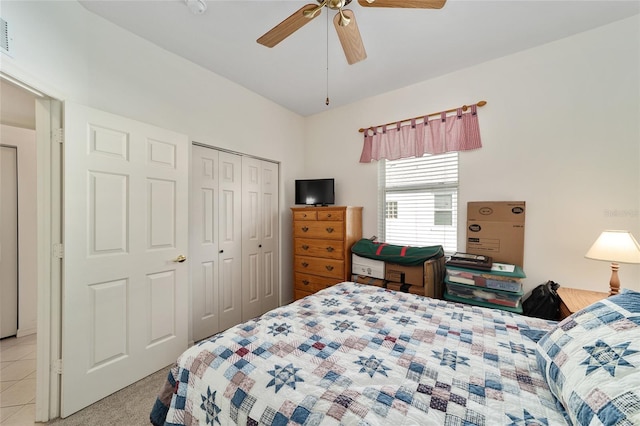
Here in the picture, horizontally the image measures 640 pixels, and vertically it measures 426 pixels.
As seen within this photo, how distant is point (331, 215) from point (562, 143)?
7.39 ft

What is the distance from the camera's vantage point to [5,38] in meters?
1.36

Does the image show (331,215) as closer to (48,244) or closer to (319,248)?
(319,248)

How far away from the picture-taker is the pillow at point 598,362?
0.63 metres

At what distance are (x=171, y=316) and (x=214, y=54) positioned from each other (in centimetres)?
244

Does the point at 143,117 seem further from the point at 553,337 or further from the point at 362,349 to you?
the point at 553,337

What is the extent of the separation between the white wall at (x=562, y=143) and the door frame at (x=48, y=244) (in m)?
3.32

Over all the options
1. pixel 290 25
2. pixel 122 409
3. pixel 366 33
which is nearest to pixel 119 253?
pixel 122 409

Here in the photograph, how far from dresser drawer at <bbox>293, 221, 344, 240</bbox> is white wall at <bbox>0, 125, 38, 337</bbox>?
294cm

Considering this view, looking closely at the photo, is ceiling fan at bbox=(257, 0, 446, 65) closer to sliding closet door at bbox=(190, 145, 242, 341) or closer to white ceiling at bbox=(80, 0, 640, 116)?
white ceiling at bbox=(80, 0, 640, 116)

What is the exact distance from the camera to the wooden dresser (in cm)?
296

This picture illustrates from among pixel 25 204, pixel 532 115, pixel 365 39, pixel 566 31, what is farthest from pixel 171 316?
pixel 566 31

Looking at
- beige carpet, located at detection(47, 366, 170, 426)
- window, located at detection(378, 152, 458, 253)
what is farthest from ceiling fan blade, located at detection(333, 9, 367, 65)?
beige carpet, located at detection(47, 366, 170, 426)

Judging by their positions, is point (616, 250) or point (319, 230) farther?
point (319, 230)

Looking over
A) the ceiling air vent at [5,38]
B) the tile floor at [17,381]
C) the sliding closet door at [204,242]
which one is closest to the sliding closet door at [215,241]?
the sliding closet door at [204,242]
